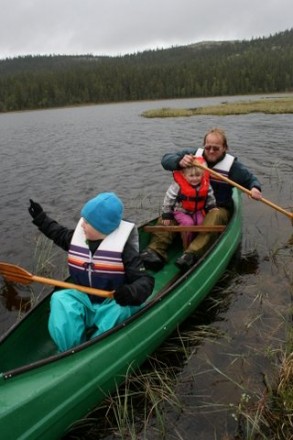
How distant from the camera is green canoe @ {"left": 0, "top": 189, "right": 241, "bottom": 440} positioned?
2.92 metres

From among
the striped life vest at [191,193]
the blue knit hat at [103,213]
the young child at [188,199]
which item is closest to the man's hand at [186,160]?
the young child at [188,199]

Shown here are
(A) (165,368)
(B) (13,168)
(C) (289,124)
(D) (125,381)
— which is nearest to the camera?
(D) (125,381)

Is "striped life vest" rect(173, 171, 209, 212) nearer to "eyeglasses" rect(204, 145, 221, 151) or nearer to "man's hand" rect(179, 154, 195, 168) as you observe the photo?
"man's hand" rect(179, 154, 195, 168)

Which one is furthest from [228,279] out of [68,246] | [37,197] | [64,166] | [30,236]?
[64,166]

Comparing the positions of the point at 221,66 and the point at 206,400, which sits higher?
the point at 221,66

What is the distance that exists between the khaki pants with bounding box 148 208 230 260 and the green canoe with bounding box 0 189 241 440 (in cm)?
70

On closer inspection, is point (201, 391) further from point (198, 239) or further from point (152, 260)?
point (198, 239)

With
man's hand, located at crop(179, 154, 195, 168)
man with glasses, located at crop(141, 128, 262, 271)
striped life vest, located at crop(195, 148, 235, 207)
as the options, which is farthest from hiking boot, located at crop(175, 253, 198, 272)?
striped life vest, located at crop(195, 148, 235, 207)

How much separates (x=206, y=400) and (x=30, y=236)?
5.42 metres

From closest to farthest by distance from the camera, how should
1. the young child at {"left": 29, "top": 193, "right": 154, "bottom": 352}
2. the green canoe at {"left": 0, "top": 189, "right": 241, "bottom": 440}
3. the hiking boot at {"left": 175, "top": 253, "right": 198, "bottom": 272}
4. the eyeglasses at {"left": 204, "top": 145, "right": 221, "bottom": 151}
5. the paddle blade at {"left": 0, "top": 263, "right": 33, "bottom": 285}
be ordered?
1. the green canoe at {"left": 0, "top": 189, "right": 241, "bottom": 440}
2. the young child at {"left": 29, "top": 193, "right": 154, "bottom": 352}
3. the paddle blade at {"left": 0, "top": 263, "right": 33, "bottom": 285}
4. the hiking boot at {"left": 175, "top": 253, "right": 198, "bottom": 272}
5. the eyeglasses at {"left": 204, "top": 145, "right": 221, "bottom": 151}

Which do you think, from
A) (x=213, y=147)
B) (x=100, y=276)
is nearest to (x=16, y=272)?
(x=100, y=276)

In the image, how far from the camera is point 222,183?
6.79 metres

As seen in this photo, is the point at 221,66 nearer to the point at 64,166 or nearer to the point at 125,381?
the point at 64,166

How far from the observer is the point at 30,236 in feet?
27.1
